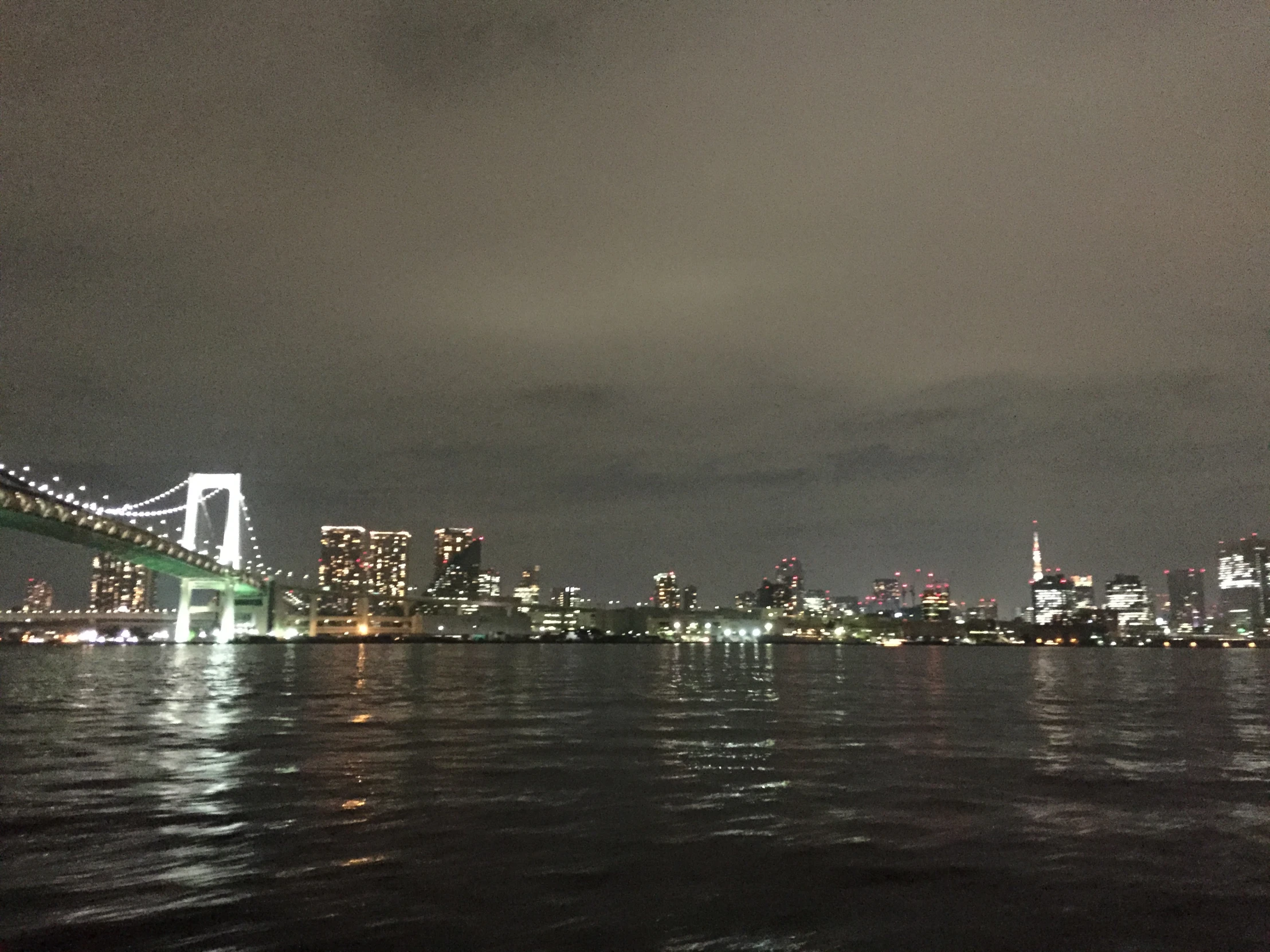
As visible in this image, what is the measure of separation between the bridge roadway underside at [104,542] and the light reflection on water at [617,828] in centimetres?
4582

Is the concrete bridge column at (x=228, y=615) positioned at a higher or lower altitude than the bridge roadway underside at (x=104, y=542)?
lower

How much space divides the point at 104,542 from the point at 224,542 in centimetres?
4937

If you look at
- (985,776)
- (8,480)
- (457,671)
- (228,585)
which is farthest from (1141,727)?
(228,585)

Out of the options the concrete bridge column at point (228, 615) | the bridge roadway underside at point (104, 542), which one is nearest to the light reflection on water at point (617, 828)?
the bridge roadway underside at point (104, 542)

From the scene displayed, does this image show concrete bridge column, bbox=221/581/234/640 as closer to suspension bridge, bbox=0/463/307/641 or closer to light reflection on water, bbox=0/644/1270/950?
suspension bridge, bbox=0/463/307/641

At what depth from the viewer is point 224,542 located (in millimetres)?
130750

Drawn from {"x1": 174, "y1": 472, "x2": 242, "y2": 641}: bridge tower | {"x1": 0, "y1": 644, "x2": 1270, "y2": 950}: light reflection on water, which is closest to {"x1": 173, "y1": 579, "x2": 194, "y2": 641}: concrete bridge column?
{"x1": 174, "y1": 472, "x2": 242, "y2": 641}: bridge tower

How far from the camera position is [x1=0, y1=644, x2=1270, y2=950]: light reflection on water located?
9.29 meters

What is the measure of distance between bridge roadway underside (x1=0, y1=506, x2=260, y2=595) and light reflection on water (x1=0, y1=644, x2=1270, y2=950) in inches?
1804

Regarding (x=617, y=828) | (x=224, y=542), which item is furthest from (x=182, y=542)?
(x=617, y=828)

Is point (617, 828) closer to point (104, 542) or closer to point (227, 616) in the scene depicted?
point (104, 542)

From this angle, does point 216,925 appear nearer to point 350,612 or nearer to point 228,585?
point 228,585

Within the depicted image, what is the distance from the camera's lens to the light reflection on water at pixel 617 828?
9289 millimetres

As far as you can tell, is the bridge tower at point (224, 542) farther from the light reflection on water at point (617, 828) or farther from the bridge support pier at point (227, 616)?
the light reflection on water at point (617, 828)
